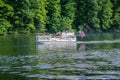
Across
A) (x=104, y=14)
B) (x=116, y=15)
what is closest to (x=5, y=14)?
(x=104, y=14)

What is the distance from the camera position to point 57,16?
424ft

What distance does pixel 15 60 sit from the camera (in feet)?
149

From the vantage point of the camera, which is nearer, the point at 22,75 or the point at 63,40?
the point at 22,75

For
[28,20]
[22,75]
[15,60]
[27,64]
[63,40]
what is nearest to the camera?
[22,75]

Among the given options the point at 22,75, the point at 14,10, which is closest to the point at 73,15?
the point at 14,10

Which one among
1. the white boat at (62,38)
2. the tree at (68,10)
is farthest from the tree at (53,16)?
the white boat at (62,38)

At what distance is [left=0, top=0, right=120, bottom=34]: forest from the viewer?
113938 millimetres

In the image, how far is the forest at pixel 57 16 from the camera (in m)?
114

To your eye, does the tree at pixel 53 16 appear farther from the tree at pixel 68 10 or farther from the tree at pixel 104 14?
the tree at pixel 104 14

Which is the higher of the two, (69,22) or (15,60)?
(15,60)

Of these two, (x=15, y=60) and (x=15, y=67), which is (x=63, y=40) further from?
(x=15, y=67)

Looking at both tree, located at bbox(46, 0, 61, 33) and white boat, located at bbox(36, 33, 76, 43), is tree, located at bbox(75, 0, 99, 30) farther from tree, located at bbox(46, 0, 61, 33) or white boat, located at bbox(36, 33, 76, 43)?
white boat, located at bbox(36, 33, 76, 43)

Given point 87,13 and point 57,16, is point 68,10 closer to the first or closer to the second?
point 57,16

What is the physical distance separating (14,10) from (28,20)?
4.72 meters
